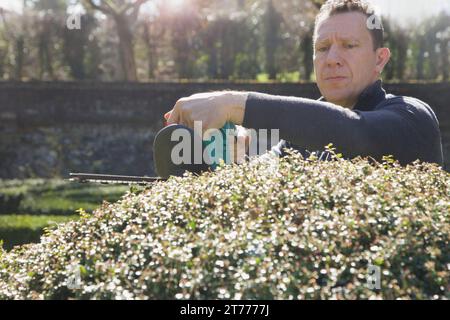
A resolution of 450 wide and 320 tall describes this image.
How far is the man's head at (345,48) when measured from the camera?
397 centimetres

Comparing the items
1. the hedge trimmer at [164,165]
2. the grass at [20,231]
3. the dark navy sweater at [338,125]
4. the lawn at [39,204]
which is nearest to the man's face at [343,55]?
the dark navy sweater at [338,125]

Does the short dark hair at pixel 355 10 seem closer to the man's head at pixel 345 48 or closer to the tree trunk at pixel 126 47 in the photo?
the man's head at pixel 345 48

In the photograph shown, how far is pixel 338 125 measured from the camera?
311 cm

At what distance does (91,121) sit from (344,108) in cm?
2010

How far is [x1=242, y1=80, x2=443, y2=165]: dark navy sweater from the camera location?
10.2 ft

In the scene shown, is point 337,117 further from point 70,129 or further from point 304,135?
point 70,129

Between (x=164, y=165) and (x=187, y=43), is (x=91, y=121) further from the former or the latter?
(x=164, y=165)

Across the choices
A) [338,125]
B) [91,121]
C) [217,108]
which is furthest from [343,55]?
[91,121]

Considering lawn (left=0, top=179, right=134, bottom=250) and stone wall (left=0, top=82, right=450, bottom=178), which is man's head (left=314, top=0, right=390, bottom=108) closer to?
lawn (left=0, top=179, right=134, bottom=250)

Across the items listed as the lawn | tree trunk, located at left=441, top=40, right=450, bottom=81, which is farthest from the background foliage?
the lawn

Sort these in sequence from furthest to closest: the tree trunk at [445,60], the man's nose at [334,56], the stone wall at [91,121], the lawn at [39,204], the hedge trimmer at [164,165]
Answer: the tree trunk at [445,60] < the stone wall at [91,121] < the lawn at [39,204] < the man's nose at [334,56] < the hedge trimmer at [164,165]

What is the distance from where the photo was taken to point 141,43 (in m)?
31.1

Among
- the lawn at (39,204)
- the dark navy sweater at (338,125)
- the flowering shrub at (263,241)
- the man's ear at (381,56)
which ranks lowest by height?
the lawn at (39,204)

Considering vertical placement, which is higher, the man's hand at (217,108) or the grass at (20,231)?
the man's hand at (217,108)
